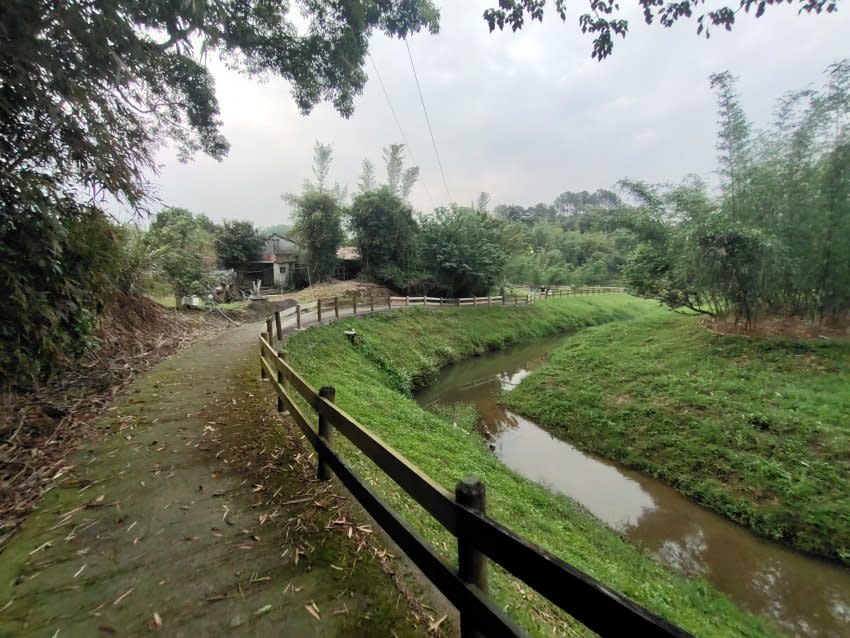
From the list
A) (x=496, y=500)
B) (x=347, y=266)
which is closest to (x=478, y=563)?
(x=496, y=500)

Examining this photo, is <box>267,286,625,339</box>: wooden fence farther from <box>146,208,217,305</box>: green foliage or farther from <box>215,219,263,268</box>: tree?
<box>215,219,263,268</box>: tree

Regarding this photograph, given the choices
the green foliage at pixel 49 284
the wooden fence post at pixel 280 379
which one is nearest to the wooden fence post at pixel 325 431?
the wooden fence post at pixel 280 379

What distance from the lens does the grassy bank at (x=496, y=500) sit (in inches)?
128

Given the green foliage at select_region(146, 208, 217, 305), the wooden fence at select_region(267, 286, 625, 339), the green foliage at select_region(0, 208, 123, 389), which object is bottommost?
the wooden fence at select_region(267, 286, 625, 339)

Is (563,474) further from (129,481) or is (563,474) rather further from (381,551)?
(129,481)

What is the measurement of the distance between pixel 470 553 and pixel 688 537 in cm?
591

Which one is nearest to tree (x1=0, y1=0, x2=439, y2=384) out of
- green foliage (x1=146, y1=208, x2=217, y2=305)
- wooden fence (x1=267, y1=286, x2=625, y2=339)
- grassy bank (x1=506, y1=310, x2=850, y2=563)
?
wooden fence (x1=267, y1=286, x2=625, y2=339)

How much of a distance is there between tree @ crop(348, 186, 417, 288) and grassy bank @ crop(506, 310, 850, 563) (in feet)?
45.8

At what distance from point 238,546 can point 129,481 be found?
1.58 meters

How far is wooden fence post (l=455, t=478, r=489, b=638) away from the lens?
5.22 ft

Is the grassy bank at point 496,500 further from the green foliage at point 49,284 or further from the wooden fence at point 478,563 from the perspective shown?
the green foliage at point 49,284

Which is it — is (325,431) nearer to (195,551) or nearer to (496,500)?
(195,551)

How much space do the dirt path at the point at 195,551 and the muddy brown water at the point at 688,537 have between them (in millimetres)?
4986

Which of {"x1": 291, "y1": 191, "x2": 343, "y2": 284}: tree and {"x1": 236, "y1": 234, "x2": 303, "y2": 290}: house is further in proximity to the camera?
{"x1": 236, "y1": 234, "x2": 303, "y2": 290}: house
